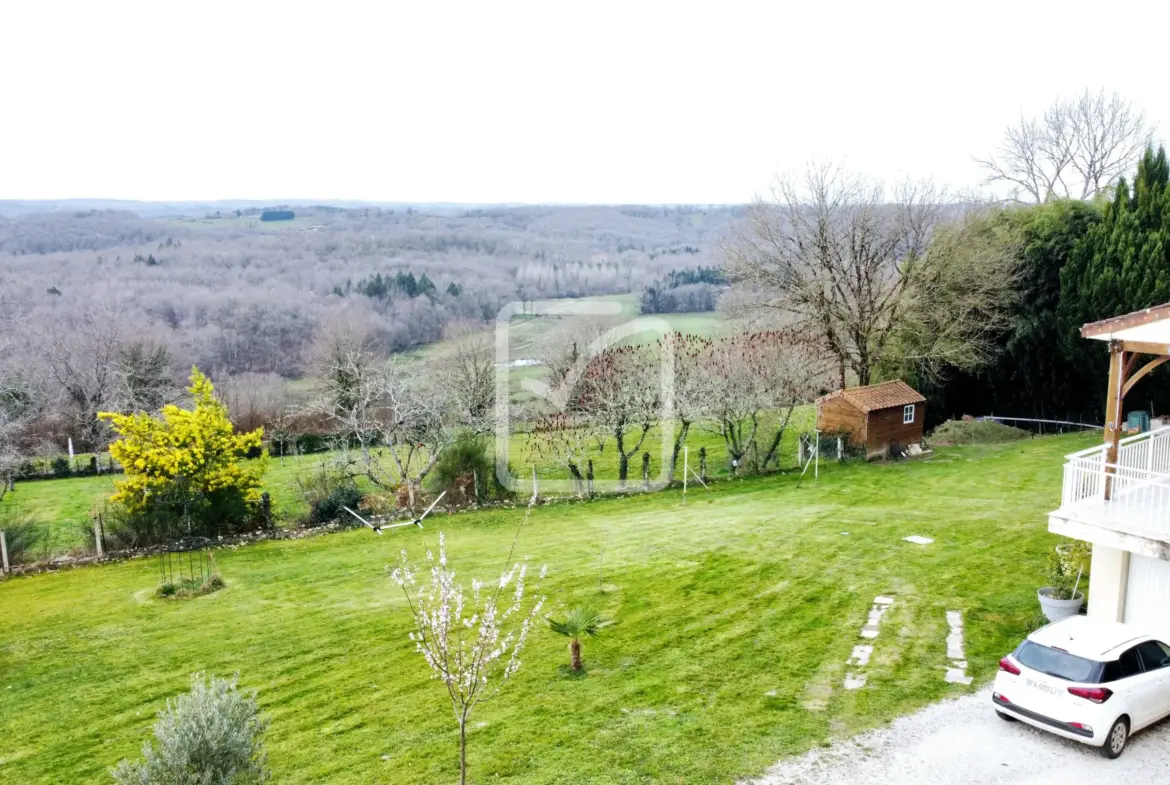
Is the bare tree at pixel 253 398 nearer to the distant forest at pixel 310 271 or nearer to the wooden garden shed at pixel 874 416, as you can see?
the distant forest at pixel 310 271

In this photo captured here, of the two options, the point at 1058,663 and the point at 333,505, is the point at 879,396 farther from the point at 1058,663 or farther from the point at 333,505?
the point at 1058,663

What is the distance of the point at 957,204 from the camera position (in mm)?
31062

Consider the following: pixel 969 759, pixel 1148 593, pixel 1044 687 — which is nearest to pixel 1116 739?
pixel 1044 687

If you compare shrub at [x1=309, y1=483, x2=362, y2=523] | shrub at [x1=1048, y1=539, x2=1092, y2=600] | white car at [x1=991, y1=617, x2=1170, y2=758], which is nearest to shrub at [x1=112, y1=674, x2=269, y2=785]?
white car at [x1=991, y1=617, x2=1170, y2=758]

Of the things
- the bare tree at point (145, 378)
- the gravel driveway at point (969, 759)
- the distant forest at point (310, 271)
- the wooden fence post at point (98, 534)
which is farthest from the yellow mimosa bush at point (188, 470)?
the distant forest at point (310, 271)

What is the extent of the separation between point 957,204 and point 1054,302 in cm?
501

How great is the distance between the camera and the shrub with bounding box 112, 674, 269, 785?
23.4 ft

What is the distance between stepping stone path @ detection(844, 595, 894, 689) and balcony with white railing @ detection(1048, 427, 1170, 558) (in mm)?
2764

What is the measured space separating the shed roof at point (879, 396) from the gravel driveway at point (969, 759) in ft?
51.1

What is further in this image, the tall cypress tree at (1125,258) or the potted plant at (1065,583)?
the tall cypress tree at (1125,258)

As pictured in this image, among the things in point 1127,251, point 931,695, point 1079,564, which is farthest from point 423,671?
point 1127,251

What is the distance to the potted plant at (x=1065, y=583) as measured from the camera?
11.5 meters

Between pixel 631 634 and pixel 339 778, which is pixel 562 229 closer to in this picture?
pixel 631 634

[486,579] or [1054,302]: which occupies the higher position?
[1054,302]
